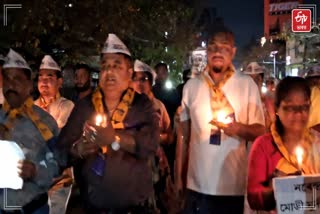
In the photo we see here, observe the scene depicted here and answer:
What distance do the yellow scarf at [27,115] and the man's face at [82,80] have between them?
4.37 m

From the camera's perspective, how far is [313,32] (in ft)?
112

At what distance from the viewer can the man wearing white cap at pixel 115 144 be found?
3.69m

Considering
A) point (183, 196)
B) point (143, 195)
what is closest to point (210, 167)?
point (183, 196)

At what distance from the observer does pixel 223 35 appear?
4.58m

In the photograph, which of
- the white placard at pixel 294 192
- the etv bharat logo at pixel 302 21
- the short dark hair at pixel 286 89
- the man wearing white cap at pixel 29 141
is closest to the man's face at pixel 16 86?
the man wearing white cap at pixel 29 141

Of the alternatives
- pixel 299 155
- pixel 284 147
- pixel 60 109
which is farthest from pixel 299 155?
pixel 60 109

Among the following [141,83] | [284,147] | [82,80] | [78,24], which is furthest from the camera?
[78,24]

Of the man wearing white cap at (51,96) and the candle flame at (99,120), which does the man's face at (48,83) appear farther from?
the candle flame at (99,120)

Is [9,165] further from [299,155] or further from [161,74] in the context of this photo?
[161,74]

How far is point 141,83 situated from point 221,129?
347 cm

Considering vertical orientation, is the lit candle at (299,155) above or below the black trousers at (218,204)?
above

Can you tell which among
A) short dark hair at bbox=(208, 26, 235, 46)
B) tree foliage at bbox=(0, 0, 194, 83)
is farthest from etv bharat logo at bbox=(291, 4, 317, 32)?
short dark hair at bbox=(208, 26, 235, 46)

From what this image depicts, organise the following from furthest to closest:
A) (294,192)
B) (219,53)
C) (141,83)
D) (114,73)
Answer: (141,83), (219,53), (114,73), (294,192)

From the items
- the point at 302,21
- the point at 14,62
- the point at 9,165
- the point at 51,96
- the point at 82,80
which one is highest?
the point at 302,21
